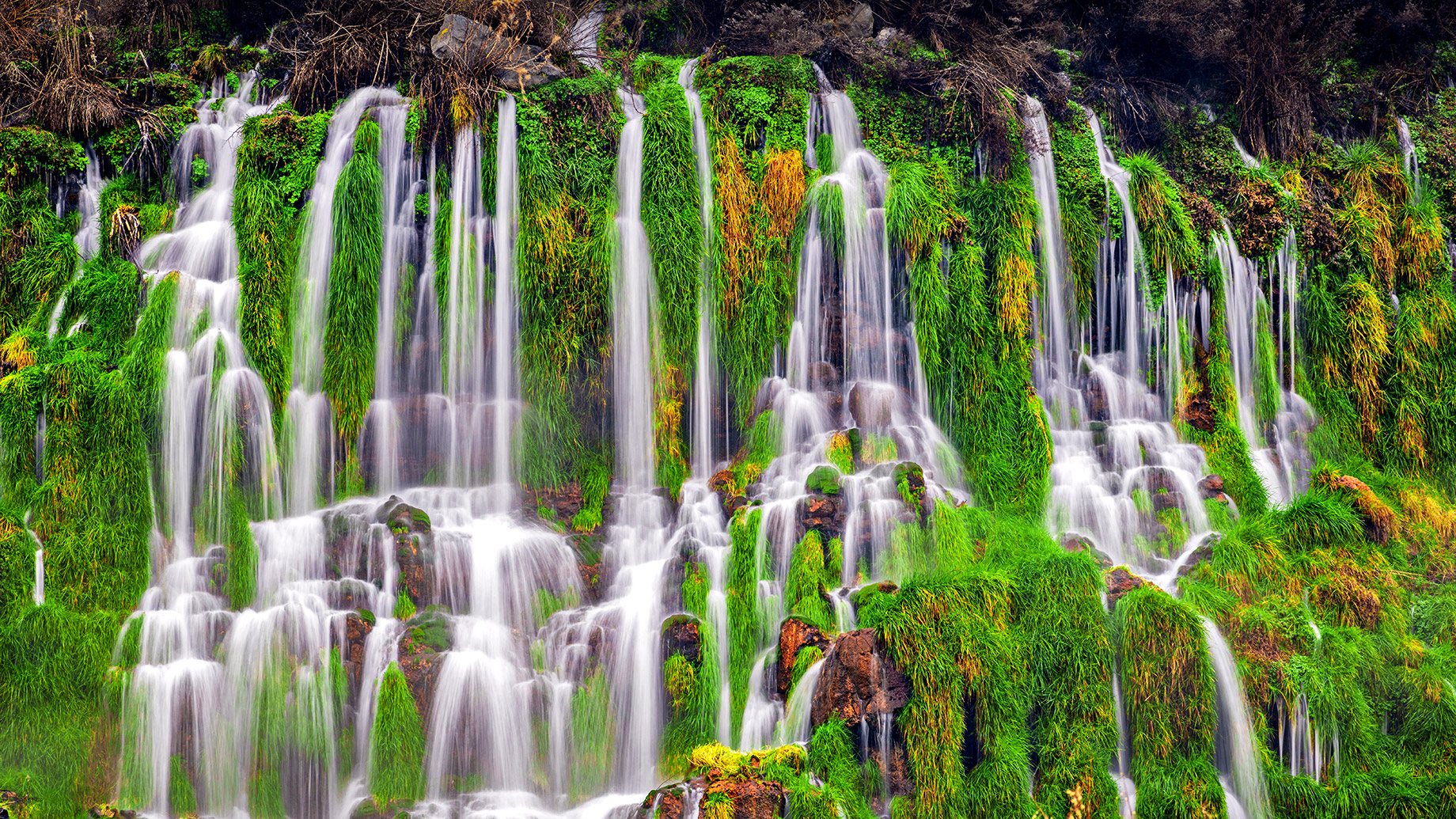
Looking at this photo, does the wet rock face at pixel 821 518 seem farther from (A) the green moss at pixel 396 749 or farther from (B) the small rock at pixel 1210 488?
(B) the small rock at pixel 1210 488

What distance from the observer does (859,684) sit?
6.77 metres

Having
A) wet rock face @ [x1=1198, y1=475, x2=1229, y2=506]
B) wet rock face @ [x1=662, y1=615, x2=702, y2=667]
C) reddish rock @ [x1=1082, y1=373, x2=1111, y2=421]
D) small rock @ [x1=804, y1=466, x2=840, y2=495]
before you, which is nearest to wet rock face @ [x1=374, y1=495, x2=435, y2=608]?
wet rock face @ [x1=662, y1=615, x2=702, y2=667]

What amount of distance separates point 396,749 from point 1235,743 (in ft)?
20.2

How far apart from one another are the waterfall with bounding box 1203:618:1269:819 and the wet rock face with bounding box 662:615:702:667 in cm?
381

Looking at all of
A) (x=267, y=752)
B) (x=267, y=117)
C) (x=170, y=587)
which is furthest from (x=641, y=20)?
(x=267, y=752)

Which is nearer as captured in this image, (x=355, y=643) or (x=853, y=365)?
(x=355, y=643)

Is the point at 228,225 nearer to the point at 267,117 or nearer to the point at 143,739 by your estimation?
the point at 267,117

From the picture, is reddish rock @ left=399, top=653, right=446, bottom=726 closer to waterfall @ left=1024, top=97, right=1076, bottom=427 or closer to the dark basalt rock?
the dark basalt rock

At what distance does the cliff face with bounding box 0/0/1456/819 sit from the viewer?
7051 millimetres

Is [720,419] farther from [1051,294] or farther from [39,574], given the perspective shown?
[39,574]

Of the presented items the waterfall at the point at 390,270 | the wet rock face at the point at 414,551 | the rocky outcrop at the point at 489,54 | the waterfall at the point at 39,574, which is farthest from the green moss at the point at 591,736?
the rocky outcrop at the point at 489,54

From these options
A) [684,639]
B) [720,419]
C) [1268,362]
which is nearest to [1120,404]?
[1268,362]

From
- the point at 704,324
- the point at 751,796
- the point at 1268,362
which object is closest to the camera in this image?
the point at 751,796

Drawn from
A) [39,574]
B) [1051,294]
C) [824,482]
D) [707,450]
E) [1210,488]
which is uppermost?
[1051,294]
